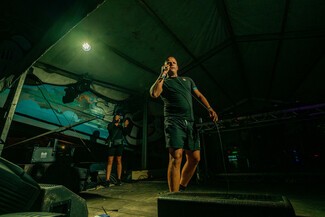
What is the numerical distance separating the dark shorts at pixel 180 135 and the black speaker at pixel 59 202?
3.94 feet

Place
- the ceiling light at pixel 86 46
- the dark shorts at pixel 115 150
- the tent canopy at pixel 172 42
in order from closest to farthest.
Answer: the tent canopy at pixel 172 42 < the ceiling light at pixel 86 46 < the dark shorts at pixel 115 150

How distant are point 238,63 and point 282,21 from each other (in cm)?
227

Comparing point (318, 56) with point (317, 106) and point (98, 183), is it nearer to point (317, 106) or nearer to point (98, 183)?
point (317, 106)

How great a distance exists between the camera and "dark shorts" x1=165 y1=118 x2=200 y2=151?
7.33 ft

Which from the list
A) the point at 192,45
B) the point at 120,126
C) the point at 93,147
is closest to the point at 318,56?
the point at 192,45

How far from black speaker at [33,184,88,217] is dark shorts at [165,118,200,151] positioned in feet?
3.94

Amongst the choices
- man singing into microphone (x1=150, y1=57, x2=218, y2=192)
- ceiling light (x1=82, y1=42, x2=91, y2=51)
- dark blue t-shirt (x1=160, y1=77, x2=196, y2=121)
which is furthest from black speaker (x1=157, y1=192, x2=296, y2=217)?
ceiling light (x1=82, y1=42, x2=91, y2=51)

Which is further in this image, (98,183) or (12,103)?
(98,183)

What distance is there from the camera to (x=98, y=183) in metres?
4.68

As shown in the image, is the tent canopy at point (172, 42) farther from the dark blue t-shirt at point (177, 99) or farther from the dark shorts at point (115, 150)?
the dark shorts at point (115, 150)

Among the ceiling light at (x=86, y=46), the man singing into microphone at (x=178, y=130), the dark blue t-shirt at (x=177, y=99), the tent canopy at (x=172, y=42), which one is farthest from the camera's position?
the ceiling light at (x=86, y=46)

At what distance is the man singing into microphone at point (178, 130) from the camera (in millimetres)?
A: 2207

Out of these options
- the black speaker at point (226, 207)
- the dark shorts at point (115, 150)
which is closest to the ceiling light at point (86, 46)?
the dark shorts at point (115, 150)

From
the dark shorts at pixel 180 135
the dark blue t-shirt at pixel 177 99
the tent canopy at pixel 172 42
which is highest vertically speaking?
the tent canopy at pixel 172 42
